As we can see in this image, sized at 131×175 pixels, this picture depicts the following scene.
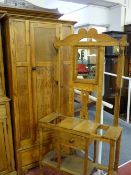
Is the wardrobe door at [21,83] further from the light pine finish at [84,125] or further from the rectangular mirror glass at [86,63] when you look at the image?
the rectangular mirror glass at [86,63]

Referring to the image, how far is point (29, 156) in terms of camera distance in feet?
7.06

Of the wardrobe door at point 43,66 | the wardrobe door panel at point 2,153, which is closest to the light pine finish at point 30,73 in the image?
the wardrobe door at point 43,66

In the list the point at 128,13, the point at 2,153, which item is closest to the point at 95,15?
the point at 128,13

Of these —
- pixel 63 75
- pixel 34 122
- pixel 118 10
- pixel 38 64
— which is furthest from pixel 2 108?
pixel 118 10

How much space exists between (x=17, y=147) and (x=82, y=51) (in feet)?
3.95

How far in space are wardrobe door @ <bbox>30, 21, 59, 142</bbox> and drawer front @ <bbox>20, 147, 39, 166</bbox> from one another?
13.3 inches

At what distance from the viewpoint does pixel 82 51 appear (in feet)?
6.52

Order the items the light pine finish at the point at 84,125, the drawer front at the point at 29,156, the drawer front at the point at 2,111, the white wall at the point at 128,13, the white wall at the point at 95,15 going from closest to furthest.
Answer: the light pine finish at the point at 84,125, the drawer front at the point at 2,111, the drawer front at the point at 29,156, the white wall at the point at 128,13, the white wall at the point at 95,15

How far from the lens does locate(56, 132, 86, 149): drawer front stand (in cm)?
168

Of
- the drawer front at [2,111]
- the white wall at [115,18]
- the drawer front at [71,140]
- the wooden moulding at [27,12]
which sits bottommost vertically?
the drawer front at [71,140]

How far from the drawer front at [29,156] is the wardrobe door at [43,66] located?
339 millimetres

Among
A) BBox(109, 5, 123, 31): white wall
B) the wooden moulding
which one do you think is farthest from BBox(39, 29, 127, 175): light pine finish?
BBox(109, 5, 123, 31): white wall

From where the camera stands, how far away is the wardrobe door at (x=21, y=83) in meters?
1.84

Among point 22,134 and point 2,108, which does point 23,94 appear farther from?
point 22,134
